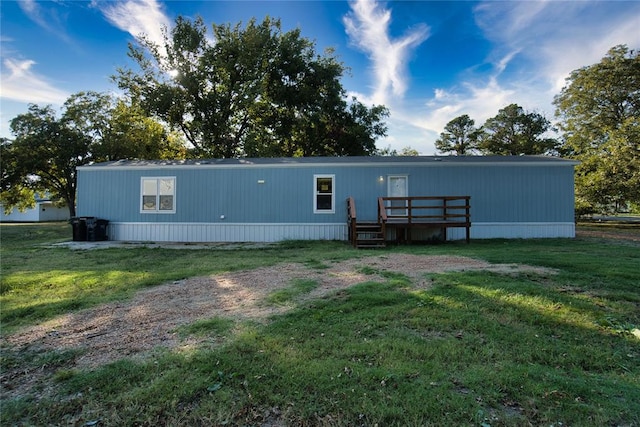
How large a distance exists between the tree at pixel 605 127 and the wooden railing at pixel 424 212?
10.9 m

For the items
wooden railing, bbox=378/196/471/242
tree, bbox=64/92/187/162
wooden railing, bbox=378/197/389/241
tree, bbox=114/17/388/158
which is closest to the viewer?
wooden railing, bbox=378/197/389/241

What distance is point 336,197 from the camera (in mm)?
11406

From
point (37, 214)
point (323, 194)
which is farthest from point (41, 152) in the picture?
point (323, 194)

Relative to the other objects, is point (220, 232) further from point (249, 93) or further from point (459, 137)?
point (459, 137)

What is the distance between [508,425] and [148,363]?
7.93 feet

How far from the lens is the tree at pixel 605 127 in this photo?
16141 millimetres

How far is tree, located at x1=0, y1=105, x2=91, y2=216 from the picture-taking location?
70.7 feet

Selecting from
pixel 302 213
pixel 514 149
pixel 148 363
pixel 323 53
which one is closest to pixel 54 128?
pixel 323 53

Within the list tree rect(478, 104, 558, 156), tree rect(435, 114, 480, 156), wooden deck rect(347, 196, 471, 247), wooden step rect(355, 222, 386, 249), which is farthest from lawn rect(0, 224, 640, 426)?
tree rect(435, 114, 480, 156)

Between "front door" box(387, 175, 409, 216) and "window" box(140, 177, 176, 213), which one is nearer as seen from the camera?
"front door" box(387, 175, 409, 216)

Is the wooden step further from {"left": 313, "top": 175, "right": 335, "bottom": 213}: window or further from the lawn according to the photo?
the lawn

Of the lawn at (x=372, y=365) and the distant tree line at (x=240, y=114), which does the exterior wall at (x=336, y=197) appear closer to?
the lawn at (x=372, y=365)

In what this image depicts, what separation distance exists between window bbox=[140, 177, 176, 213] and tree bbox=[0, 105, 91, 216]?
1505cm

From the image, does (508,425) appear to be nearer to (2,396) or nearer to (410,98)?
(2,396)
